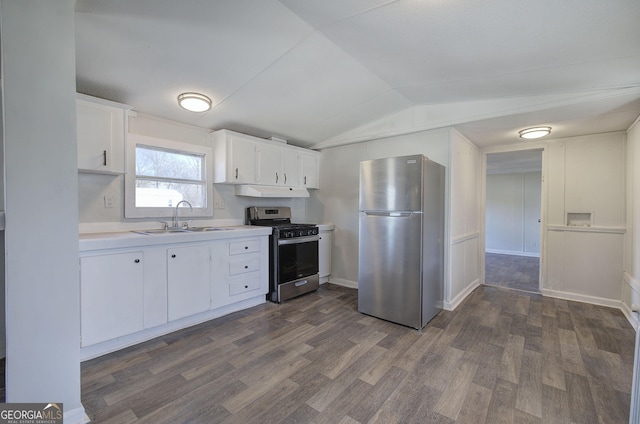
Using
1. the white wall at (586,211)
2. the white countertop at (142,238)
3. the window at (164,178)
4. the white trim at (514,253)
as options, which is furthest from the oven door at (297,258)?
the white trim at (514,253)

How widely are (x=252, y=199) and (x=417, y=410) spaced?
3134mm

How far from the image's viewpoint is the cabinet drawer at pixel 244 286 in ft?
10.4

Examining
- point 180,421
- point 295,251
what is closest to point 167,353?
point 180,421

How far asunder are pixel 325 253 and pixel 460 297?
6.41 ft

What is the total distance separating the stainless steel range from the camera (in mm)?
3541

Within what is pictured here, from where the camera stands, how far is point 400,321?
293 centimetres

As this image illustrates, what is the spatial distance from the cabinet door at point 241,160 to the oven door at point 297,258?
0.94m

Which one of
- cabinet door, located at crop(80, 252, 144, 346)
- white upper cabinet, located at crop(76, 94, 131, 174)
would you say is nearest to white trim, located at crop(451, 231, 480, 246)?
cabinet door, located at crop(80, 252, 144, 346)

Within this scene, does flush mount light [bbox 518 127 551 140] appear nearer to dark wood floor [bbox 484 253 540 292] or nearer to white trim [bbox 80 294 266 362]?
dark wood floor [bbox 484 253 540 292]

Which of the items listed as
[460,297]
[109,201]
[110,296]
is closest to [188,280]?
[110,296]

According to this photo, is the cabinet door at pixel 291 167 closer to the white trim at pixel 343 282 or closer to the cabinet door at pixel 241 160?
the cabinet door at pixel 241 160

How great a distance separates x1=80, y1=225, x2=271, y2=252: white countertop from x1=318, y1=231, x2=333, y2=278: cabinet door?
1217 mm

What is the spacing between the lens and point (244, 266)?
3279 millimetres

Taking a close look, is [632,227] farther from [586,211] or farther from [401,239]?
[401,239]
